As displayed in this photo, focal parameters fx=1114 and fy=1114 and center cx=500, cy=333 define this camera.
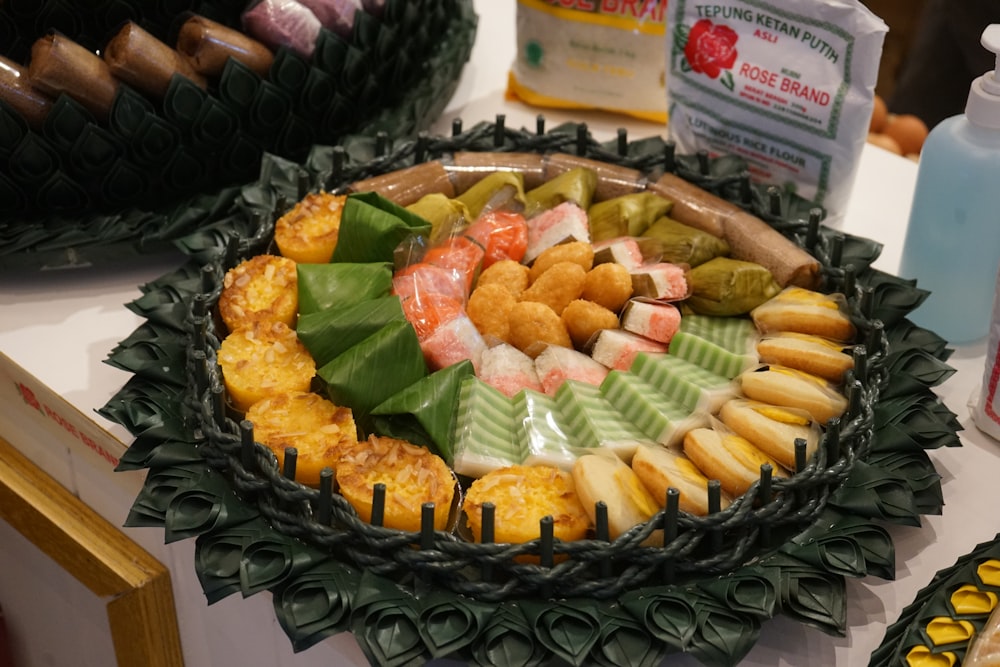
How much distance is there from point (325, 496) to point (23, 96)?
2.11 ft

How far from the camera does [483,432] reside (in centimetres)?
98

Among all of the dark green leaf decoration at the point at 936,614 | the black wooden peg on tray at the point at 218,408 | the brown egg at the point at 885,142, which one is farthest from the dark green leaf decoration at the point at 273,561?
the brown egg at the point at 885,142

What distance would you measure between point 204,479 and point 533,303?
1.16ft

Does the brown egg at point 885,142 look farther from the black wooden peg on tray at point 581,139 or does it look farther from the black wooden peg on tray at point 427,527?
the black wooden peg on tray at point 427,527

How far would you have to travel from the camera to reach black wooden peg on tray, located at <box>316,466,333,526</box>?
0.88 metres

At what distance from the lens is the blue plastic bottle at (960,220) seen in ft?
3.62

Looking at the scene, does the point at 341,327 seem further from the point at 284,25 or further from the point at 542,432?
the point at 284,25

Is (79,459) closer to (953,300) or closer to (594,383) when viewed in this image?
(594,383)

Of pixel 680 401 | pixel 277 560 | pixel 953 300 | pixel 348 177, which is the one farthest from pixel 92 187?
pixel 953 300

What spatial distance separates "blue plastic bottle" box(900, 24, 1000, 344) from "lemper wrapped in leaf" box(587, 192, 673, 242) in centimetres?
27

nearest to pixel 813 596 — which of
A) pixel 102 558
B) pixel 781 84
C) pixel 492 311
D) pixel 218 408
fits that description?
pixel 492 311

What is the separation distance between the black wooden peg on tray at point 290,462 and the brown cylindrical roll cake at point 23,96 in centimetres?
57

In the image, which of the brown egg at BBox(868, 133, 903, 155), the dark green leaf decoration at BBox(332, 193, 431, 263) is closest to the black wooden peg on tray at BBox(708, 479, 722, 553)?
the dark green leaf decoration at BBox(332, 193, 431, 263)

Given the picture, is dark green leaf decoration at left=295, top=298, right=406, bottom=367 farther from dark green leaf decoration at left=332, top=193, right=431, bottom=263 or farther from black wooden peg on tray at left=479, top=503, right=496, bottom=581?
black wooden peg on tray at left=479, top=503, right=496, bottom=581
